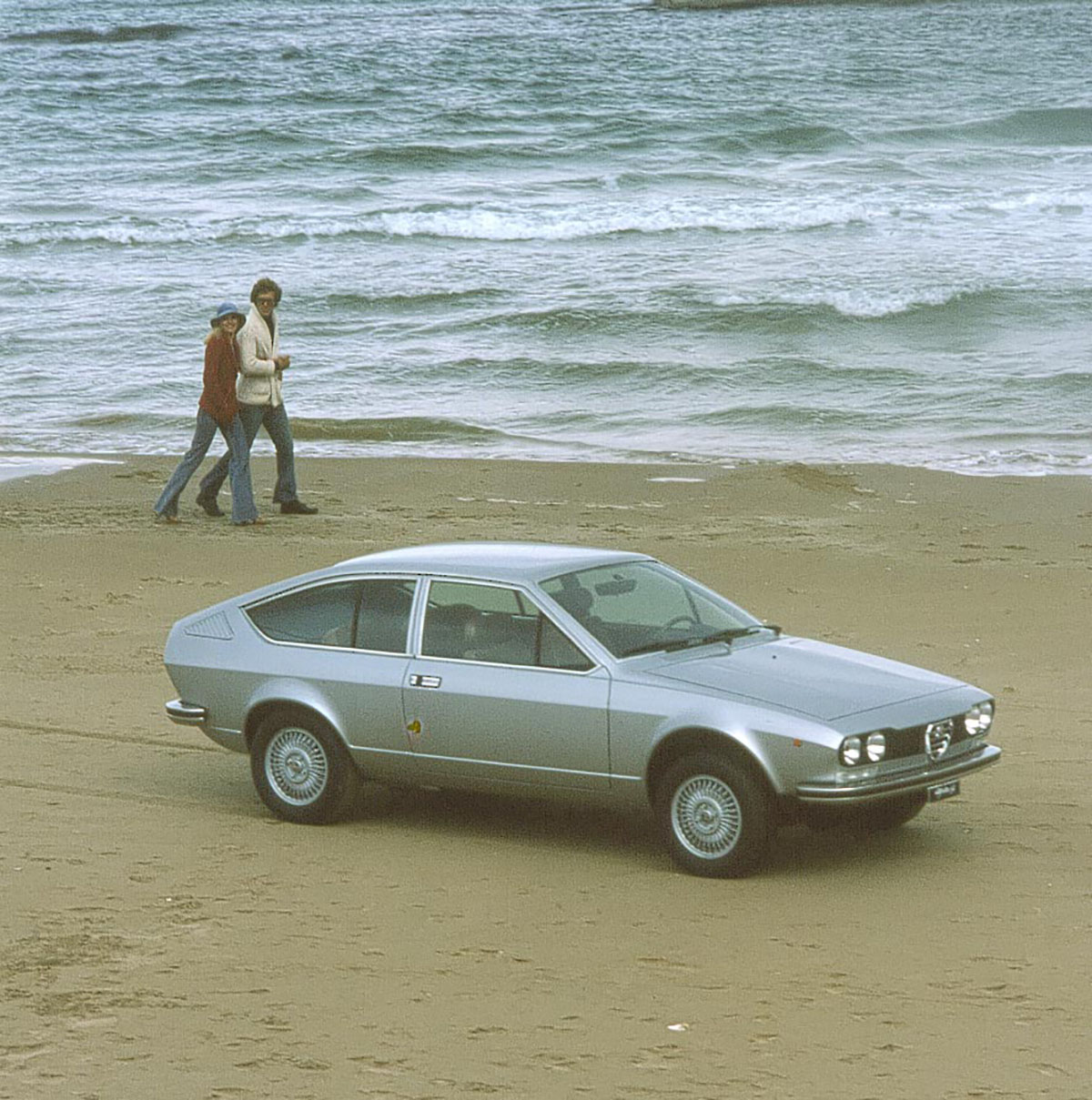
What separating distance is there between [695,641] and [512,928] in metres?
1.71

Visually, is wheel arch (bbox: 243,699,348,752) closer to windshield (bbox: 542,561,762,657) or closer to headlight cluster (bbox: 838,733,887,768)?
windshield (bbox: 542,561,762,657)

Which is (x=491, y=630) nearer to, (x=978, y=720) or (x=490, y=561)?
(x=490, y=561)

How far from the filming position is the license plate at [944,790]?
7.88m

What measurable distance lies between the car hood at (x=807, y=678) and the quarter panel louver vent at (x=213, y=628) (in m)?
2.16

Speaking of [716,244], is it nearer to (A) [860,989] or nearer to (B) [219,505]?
(B) [219,505]

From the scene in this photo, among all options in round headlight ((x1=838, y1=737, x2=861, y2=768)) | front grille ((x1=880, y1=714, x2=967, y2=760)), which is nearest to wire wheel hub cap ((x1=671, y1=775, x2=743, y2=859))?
round headlight ((x1=838, y1=737, x2=861, y2=768))

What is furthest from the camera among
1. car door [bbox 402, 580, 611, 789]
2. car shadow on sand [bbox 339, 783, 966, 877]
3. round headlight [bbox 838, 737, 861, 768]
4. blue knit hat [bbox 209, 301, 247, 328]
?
blue knit hat [bbox 209, 301, 247, 328]

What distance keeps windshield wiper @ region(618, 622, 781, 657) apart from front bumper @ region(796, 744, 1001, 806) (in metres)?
1.03

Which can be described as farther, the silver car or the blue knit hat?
the blue knit hat

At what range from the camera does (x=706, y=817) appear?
Result: 25.4ft

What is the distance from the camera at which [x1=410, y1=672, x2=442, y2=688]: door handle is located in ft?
27.3

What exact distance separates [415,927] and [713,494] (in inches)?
443

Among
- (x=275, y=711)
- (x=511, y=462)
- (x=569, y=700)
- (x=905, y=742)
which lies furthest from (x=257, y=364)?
(x=905, y=742)

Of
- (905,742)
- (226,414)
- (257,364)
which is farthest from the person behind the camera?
(226,414)
